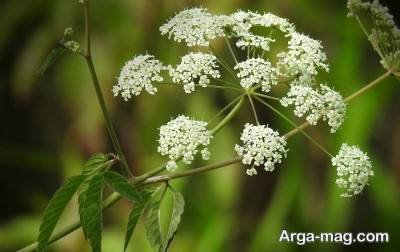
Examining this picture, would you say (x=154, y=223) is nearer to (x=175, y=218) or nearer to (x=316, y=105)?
(x=175, y=218)

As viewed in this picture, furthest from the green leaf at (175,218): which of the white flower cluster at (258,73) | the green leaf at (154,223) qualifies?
the white flower cluster at (258,73)

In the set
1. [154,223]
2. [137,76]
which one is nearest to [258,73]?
[137,76]

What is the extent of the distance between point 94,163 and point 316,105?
0.38 metres

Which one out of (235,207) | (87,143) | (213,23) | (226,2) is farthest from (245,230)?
(213,23)

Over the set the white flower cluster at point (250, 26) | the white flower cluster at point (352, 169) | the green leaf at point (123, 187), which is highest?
the white flower cluster at point (250, 26)

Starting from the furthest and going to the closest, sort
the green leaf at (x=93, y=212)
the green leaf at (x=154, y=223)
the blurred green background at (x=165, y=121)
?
the blurred green background at (x=165, y=121) → the green leaf at (x=154, y=223) → the green leaf at (x=93, y=212)

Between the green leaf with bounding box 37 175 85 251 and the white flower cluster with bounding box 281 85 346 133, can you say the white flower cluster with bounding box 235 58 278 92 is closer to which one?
the white flower cluster with bounding box 281 85 346 133

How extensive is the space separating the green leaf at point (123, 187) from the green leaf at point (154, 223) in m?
0.12

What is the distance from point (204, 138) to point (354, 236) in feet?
6.64

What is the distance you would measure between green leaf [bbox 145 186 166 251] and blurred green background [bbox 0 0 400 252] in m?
1.48

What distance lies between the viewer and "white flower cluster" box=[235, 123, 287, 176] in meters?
1.11

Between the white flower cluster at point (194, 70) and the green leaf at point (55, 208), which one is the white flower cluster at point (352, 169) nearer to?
the white flower cluster at point (194, 70)

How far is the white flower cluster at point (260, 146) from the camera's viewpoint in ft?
3.65

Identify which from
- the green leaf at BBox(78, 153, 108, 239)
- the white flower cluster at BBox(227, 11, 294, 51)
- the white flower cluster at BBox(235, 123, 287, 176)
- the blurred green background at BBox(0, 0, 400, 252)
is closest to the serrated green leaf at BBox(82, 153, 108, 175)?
the green leaf at BBox(78, 153, 108, 239)
